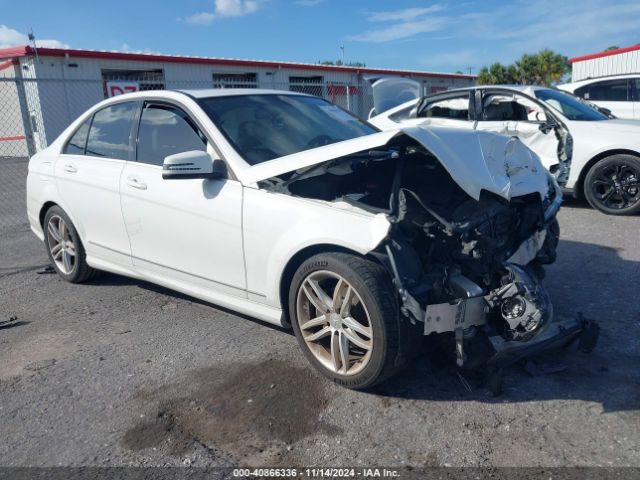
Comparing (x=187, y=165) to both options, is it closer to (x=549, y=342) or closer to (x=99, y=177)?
(x=99, y=177)

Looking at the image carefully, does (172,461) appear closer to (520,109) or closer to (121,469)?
(121,469)

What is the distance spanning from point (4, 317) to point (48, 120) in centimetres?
1561

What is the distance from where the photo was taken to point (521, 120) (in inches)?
310

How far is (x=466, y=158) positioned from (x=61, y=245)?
13.2 ft

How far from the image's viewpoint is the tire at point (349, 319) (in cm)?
296

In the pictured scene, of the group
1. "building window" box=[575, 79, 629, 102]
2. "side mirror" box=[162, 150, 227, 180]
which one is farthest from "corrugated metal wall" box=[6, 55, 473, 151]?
"side mirror" box=[162, 150, 227, 180]

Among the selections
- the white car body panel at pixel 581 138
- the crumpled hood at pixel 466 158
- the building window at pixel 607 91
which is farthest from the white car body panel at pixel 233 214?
the building window at pixel 607 91

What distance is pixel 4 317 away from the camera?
15.7 ft

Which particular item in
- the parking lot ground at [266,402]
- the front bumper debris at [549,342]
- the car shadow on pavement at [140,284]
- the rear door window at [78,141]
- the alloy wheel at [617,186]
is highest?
the rear door window at [78,141]

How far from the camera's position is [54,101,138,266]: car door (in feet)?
14.9

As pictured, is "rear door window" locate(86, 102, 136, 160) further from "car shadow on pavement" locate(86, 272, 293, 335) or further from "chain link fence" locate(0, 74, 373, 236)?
"chain link fence" locate(0, 74, 373, 236)

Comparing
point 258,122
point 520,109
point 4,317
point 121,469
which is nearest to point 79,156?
point 4,317

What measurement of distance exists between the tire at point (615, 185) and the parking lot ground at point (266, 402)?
3025mm

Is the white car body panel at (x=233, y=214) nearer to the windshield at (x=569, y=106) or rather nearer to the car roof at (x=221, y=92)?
the car roof at (x=221, y=92)
